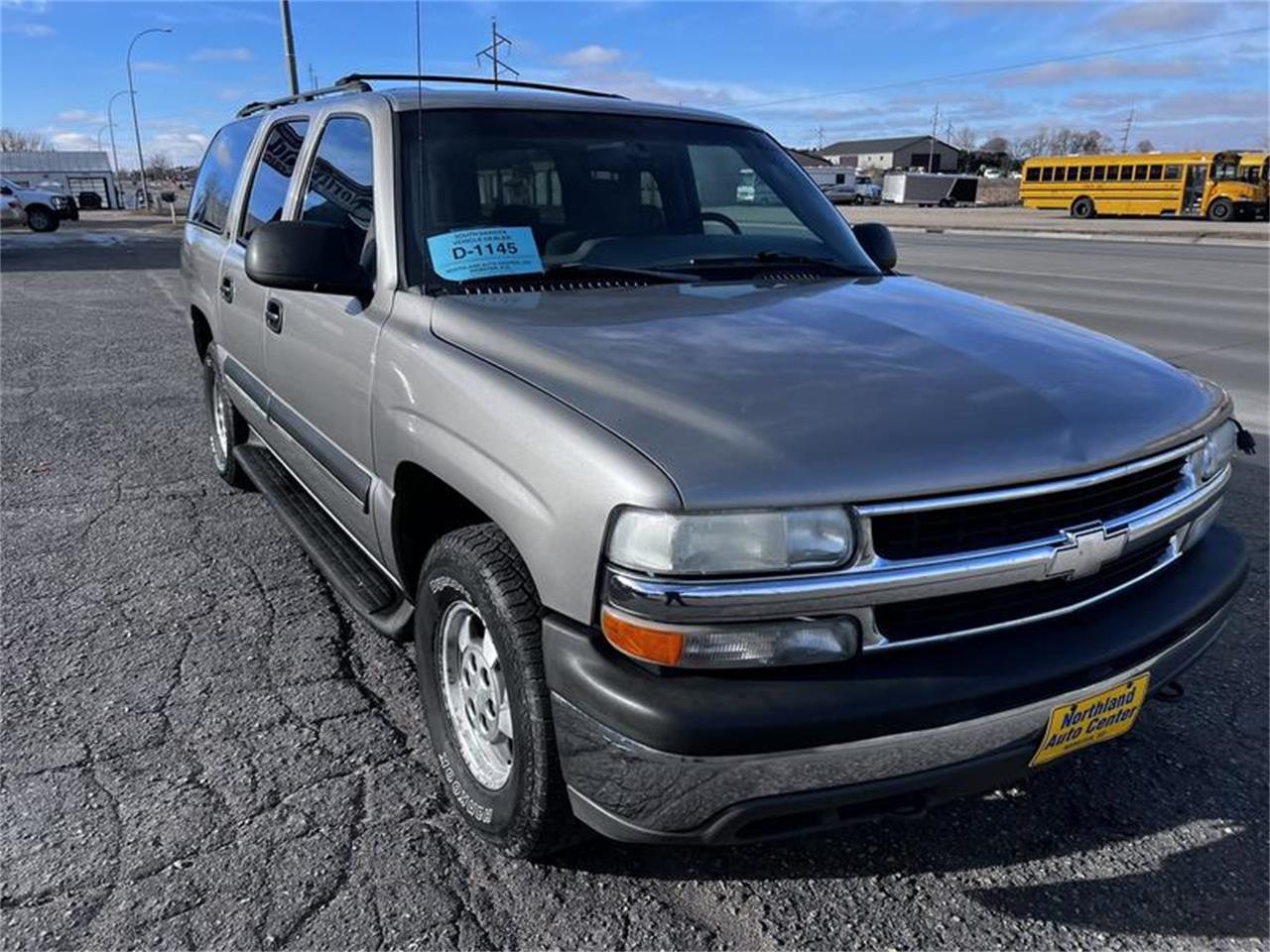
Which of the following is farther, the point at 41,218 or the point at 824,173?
the point at 41,218

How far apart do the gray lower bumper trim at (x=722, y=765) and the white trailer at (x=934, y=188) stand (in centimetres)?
7784

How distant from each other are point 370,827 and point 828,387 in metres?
1.67

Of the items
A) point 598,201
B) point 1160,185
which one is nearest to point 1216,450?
point 598,201

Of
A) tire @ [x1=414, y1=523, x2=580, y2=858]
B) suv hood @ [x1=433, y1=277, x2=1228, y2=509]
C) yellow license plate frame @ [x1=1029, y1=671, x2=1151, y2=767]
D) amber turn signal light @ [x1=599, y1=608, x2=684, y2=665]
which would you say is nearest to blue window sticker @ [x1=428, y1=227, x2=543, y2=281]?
suv hood @ [x1=433, y1=277, x2=1228, y2=509]

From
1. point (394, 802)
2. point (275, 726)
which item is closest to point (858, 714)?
point (394, 802)

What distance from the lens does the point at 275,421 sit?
12.8 feet

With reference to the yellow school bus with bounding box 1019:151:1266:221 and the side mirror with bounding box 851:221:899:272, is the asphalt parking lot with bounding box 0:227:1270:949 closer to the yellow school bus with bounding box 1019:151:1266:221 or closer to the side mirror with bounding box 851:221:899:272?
the side mirror with bounding box 851:221:899:272

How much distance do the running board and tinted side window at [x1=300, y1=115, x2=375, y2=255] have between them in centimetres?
107

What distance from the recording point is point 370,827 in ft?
8.28

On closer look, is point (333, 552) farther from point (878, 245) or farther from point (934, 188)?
point (934, 188)

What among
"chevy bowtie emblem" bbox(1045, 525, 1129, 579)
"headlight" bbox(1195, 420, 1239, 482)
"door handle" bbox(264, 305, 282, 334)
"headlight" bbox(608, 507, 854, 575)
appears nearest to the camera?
"headlight" bbox(608, 507, 854, 575)

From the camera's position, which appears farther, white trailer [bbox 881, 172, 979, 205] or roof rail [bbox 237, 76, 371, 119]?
white trailer [bbox 881, 172, 979, 205]

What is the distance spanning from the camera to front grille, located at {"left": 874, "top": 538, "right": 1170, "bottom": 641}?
191 centimetres

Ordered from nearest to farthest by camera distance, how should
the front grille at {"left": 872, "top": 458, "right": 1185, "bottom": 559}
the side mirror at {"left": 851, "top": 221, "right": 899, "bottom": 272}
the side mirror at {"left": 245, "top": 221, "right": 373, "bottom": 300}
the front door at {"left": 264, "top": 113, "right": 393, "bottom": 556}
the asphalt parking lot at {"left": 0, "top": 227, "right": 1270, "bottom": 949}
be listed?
the front grille at {"left": 872, "top": 458, "right": 1185, "bottom": 559} → the asphalt parking lot at {"left": 0, "top": 227, "right": 1270, "bottom": 949} → the side mirror at {"left": 245, "top": 221, "right": 373, "bottom": 300} → the front door at {"left": 264, "top": 113, "right": 393, "bottom": 556} → the side mirror at {"left": 851, "top": 221, "right": 899, "bottom": 272}
